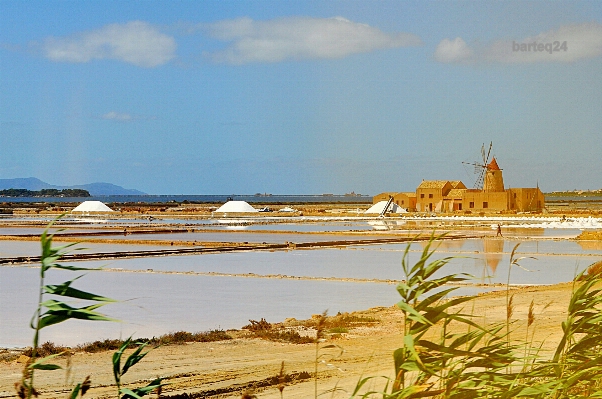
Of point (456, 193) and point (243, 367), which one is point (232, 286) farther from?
point (456, 193)

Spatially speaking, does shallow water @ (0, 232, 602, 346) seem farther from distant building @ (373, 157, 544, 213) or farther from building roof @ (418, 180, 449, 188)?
building roof @ (418, 180, 449, 188)

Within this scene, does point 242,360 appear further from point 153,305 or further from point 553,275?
point 553,275

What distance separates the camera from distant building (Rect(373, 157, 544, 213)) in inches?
2120

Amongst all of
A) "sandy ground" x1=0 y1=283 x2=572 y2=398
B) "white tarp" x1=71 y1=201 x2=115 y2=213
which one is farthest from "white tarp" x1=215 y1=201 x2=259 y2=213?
"sandy ground" x1=0 y1=283 x2=572 y2=398

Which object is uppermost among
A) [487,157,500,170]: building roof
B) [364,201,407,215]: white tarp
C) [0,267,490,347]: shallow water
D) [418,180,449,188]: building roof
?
[487,157,500,170]: building roof

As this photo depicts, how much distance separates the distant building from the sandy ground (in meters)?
45.9

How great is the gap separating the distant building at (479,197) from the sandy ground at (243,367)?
45890 millimetres

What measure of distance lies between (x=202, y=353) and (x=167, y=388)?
1.59m

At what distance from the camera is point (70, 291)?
85.7 inches

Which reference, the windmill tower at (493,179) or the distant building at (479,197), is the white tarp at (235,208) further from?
the windmill tower at (493,179)

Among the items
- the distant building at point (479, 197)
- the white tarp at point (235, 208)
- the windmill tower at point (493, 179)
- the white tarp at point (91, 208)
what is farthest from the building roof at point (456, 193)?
the white tarp at point (91, 208)

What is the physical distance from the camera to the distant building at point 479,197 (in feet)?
177

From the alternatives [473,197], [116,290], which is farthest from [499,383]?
[473,197]

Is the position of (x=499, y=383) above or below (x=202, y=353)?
above
